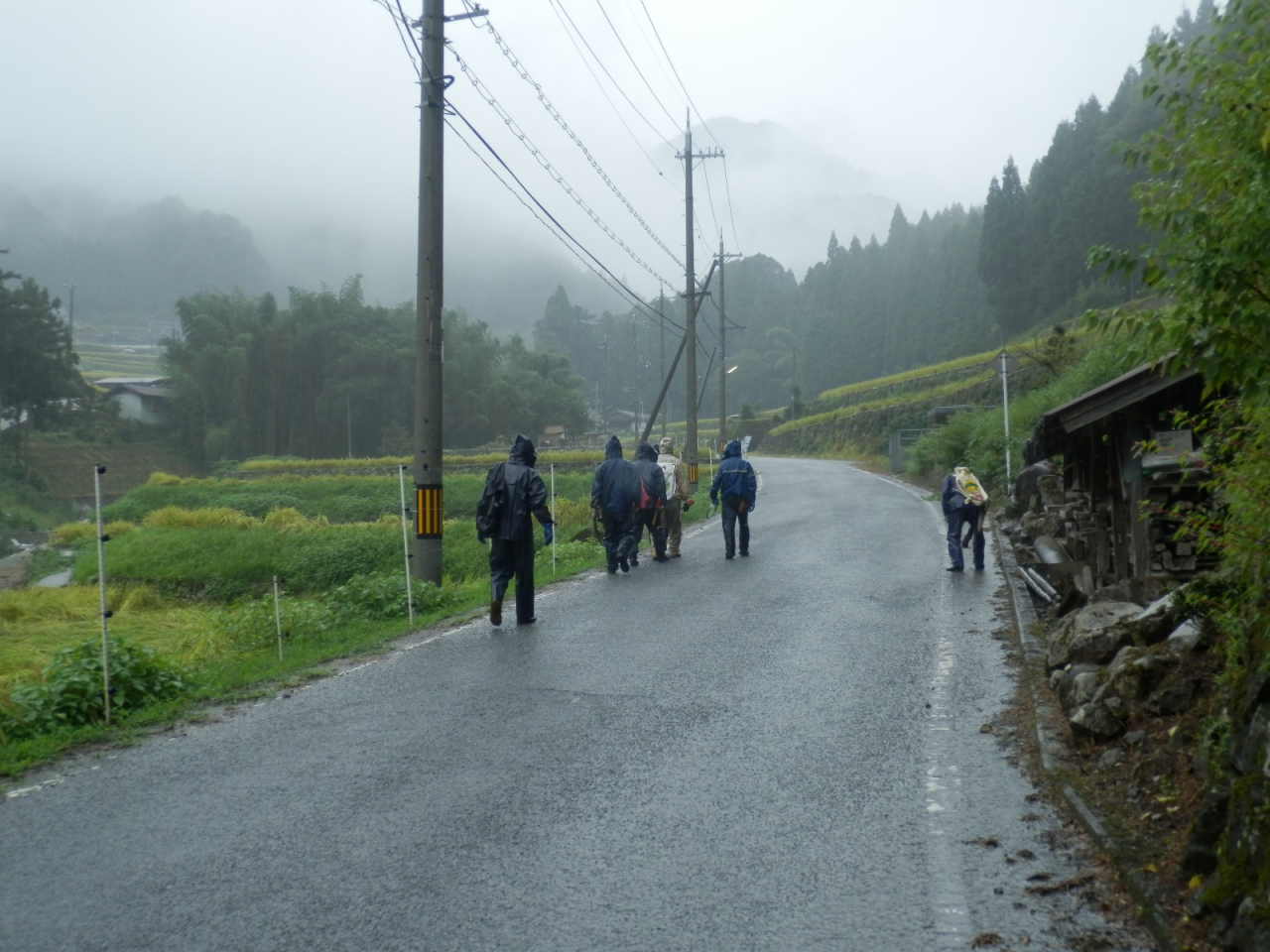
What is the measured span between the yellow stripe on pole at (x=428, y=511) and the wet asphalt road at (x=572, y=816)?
4420mm

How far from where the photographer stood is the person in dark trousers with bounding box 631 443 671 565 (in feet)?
52.3

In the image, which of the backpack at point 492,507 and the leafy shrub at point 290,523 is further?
the leafy shrub at point 290,523

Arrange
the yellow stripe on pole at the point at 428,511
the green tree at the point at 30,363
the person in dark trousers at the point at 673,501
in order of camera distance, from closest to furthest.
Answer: the yellow stripe on pole at the point at 428,511 < the person in dark trousers at the point at 673,501 < the green tree at the point at 30,363

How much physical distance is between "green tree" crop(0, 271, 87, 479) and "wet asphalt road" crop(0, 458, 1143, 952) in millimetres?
52741

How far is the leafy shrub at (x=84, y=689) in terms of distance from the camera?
7461 mm

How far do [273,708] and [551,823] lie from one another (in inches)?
132

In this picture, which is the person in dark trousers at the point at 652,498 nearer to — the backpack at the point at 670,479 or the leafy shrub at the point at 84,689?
the backpack at the point at 670,479

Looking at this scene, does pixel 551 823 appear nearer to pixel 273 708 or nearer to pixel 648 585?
pixel 273 708

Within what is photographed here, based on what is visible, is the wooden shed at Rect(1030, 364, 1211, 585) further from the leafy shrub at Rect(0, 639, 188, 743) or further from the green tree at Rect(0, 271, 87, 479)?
the green tree at Rect(0, 271, 87, 479)

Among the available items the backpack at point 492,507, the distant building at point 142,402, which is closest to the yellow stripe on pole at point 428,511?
the backpack at point 492,507

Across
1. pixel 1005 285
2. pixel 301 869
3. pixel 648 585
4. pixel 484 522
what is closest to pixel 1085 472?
pixel 648 585

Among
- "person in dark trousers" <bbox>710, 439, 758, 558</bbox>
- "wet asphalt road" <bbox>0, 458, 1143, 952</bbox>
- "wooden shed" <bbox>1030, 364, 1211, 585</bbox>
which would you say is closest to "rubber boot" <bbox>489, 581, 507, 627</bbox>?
"wet asphalt road" <bbox>0, 458, 1143, 952</bbox>

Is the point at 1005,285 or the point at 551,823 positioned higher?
the point at 1005,285

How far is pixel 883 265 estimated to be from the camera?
368 ft
